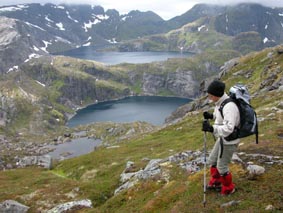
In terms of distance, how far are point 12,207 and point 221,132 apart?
29.9 m

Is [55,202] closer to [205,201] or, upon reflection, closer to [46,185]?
[46,185]

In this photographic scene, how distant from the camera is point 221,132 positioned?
17.3 m

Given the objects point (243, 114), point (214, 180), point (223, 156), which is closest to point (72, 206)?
point (214, 180)

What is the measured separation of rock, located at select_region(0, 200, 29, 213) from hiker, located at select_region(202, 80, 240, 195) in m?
26.9

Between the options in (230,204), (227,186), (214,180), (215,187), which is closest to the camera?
(230,204)

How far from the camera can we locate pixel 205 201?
64.3ft

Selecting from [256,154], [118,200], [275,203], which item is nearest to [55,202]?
[118,200]

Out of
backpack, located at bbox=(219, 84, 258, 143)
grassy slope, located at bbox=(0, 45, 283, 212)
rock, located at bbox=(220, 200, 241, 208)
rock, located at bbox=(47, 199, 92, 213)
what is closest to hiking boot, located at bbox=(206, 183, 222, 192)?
grassy slope, located at bbox=(0, 45, 283, 212)

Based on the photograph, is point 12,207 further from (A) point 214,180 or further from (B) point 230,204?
(B) point 230,204

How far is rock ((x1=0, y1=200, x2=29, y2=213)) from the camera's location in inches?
1532

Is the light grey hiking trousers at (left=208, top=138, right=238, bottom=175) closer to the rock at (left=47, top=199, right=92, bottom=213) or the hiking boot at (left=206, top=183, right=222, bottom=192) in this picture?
the hiking boot at (left=206, top=183, right=222, bottom=192)

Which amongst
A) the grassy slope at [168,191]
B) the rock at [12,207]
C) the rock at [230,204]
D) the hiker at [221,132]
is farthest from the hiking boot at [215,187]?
the rock at [12,207]

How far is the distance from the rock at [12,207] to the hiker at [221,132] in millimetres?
26858

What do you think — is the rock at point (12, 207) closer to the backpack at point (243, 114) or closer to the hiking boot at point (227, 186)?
the hiking boot at point (227, 186)
